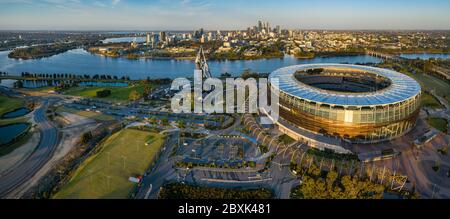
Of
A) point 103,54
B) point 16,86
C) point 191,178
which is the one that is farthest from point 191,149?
point 103,54

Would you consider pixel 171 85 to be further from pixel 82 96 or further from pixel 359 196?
pixel 359 196

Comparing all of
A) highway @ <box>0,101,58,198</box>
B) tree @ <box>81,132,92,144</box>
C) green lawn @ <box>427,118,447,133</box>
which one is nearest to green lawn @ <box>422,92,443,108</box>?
green lawn @ <box>427,118,447,133</box>

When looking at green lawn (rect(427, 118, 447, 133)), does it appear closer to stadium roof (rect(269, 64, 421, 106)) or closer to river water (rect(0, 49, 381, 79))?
stadium roof (rect(269, 64, 421, 106))

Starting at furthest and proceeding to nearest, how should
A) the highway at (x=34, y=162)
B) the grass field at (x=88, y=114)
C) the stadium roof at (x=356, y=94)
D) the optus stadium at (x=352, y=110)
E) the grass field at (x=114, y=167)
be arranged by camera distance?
the grass field at (x=88, y=114), the stadium roof at (x=356, y=94), the optus stadium at (x=352, y=110), the highway at (x=34, y=162), the grass field at (x=114, y=167)

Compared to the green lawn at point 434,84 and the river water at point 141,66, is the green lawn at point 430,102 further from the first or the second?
the river water at point 141,66

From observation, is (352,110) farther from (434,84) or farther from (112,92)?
(112,92)

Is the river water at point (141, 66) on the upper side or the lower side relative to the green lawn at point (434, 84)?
upper

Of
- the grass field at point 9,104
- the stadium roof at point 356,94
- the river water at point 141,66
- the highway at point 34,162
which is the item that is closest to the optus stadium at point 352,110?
the stadium roof at point 356,94
